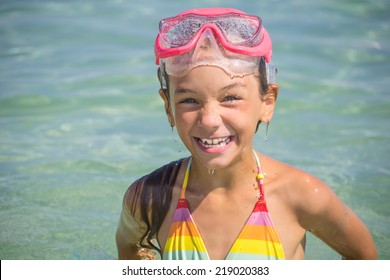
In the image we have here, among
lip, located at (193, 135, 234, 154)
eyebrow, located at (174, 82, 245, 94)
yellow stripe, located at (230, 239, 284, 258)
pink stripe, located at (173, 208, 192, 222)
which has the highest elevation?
eyebrow, located at (174, 82, 245, 94)

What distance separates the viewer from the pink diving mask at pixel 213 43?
330 cm

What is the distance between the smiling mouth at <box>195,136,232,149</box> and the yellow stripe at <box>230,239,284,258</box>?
59cm

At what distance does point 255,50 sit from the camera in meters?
3.38

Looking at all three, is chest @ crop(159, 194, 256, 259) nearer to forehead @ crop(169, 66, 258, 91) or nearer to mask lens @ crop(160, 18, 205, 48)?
forehead @ crop(169, 66, 258, 91)

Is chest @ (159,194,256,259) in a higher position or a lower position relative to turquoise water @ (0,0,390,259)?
higher

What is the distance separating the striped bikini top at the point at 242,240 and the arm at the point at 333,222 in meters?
0.24

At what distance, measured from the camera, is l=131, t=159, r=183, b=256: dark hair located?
3.78 meters

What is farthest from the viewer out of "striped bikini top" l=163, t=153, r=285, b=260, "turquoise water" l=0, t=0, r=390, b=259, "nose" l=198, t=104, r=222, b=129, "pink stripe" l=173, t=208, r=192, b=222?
"turquoise water" l=0, t=0, r=390, b=259

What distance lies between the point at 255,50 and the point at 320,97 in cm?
474

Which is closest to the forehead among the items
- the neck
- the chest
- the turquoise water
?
the neck

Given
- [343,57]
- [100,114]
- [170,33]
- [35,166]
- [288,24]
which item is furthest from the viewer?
[288,24]
